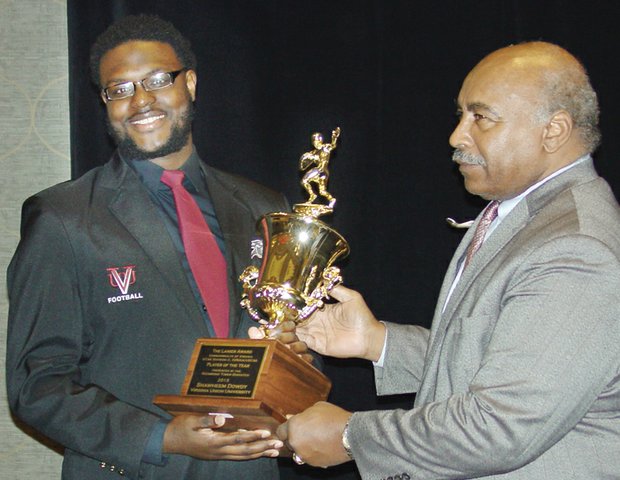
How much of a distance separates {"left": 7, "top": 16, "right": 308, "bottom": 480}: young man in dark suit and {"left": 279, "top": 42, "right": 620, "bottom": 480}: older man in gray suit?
34 cm

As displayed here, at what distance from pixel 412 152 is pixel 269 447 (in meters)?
1.61

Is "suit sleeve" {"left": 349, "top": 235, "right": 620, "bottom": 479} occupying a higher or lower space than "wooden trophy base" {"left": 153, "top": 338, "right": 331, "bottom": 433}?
higher

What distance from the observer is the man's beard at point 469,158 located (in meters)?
2.48

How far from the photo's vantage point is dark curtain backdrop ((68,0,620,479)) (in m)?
3.71

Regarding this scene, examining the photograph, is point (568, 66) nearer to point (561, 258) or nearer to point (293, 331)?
point (561, 258)

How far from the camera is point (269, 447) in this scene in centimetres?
253

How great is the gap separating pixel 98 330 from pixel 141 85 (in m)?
0.73

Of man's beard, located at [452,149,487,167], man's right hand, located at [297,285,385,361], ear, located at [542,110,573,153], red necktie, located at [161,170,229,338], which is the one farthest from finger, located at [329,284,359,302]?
ear, located at [542,110,573,153]

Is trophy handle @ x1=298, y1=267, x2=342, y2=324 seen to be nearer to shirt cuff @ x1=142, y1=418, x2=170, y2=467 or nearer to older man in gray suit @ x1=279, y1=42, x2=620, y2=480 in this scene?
older man in gray suit @ x1=279, y1=42, x2=620, y2=480

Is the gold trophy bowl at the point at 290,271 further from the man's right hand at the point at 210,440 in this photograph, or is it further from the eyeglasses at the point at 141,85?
the eyeglasses at the point at 141,85

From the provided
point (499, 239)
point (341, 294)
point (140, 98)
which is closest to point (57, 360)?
point (140, 98)

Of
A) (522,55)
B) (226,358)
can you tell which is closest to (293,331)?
(226,358)

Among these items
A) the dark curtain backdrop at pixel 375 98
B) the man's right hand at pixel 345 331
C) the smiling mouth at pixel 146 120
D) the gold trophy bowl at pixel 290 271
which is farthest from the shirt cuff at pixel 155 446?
the dark curtain backdrop at pixel 375 98

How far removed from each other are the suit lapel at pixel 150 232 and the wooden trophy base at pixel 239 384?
19cm
